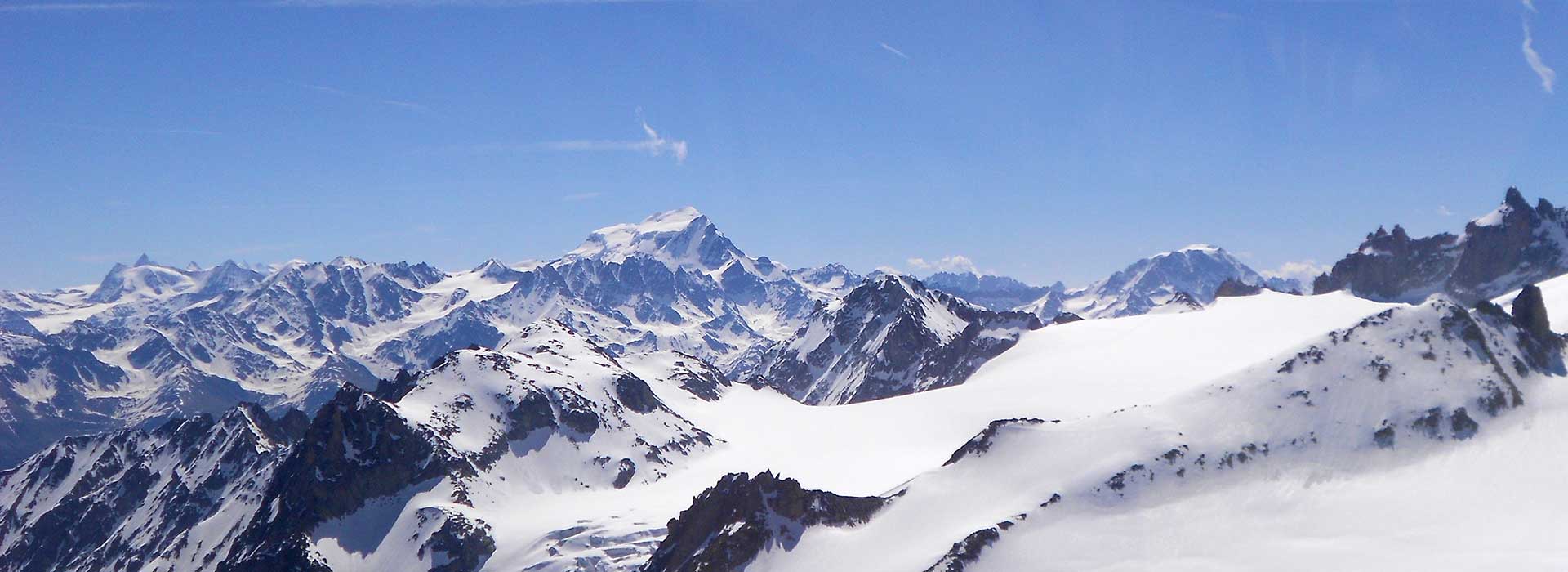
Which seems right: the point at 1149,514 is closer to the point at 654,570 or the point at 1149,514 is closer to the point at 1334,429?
the point at 1334,429

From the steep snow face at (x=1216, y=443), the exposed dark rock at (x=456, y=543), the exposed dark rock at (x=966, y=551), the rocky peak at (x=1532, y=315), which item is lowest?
the exposed dark rock at (x=456, y=543)

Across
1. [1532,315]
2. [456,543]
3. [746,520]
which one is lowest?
[456,543]

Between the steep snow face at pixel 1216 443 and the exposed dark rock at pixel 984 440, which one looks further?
the exposed dark rock at pixel 984 440

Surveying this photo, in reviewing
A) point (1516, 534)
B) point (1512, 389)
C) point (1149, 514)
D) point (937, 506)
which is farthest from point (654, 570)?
point (1512, 389)

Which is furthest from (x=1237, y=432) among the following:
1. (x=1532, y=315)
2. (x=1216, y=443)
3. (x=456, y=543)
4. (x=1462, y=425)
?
(x=456, y=543)

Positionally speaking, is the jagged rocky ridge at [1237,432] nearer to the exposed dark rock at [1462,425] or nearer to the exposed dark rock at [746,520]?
the exposed dark rock at [1462,425]

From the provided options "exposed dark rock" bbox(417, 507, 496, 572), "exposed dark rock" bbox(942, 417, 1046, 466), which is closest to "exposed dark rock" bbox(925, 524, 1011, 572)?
"exposed dark rock" bbox(942, 417, 1046, 466)

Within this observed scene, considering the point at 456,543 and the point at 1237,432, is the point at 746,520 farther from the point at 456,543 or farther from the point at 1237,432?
the point at 456,543

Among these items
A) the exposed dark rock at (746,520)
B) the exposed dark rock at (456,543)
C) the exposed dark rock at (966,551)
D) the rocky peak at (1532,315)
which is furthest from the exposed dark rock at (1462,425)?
the exposed dark rock at (456,543)

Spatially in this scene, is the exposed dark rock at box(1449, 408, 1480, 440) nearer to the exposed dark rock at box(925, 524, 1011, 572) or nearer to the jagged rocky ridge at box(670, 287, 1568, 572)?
the jagged rocky ridge at box(670, 287, 1568, 572)
